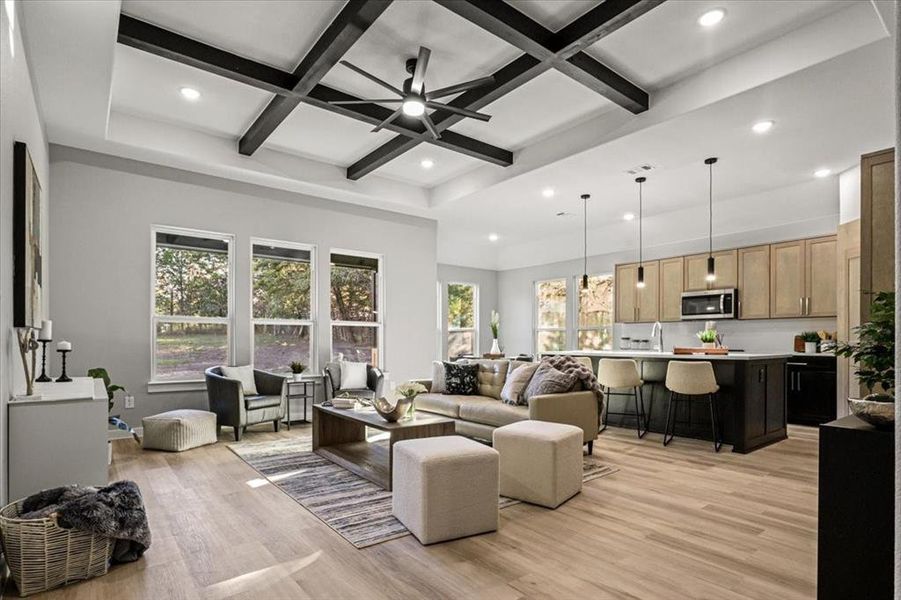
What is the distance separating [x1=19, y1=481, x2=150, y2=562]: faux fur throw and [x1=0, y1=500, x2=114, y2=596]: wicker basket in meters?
0.05

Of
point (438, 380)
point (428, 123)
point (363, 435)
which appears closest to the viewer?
point (428, 123)

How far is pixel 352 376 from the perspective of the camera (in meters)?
6.34

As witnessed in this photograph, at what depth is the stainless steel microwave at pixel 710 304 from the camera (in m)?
7.15

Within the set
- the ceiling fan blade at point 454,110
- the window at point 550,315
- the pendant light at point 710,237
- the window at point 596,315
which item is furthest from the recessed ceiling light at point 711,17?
the window at point 550,315

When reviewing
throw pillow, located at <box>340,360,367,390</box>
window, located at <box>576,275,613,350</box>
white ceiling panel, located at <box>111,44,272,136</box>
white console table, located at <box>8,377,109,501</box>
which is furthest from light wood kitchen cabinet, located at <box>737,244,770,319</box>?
white console table, located at <box>8,377,109,501</box>

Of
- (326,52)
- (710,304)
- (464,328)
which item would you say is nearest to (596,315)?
(710,304)

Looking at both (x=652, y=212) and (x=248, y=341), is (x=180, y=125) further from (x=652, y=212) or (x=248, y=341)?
(x=652, y=212)

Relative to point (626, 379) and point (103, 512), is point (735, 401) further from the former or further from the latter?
point (103, 512)

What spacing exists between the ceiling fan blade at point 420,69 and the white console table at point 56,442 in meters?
2.98

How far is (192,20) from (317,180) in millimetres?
2861

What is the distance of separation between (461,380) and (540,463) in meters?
2.36

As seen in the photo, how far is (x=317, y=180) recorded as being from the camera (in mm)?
6355

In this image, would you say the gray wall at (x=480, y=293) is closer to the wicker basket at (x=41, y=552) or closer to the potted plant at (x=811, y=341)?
the potted plant at (x=811, y=341)

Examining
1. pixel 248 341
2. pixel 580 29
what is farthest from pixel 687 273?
pixel 248 341
